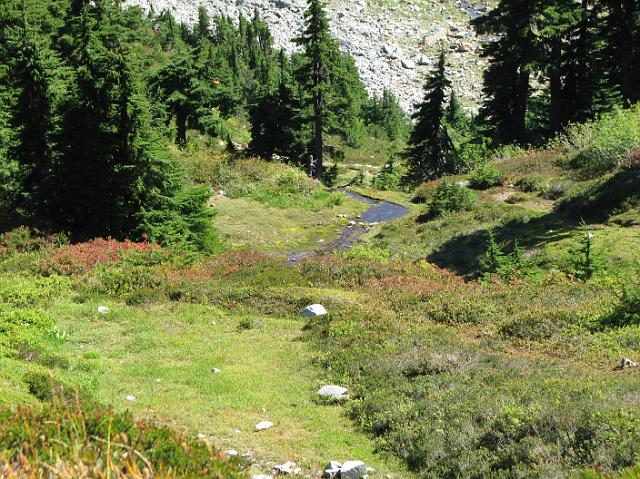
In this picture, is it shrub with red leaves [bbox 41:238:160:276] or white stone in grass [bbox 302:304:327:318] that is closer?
Answer: white stone in grass [bbox 302:304:327:318]

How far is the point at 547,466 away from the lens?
656cm

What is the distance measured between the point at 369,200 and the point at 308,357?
3038cm

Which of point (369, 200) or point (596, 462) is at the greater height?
point (596, 462)

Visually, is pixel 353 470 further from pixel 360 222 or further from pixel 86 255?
pixel 360 222

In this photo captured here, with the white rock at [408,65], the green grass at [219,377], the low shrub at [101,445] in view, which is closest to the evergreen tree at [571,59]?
the green grass at [219,377]

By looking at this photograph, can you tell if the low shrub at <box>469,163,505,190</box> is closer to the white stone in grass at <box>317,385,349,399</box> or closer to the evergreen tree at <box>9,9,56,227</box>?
the evergreen tree at <box>9,9,56,227</box>

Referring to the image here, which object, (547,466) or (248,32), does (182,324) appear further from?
(248,32)

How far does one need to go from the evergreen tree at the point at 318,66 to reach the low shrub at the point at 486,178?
52.8 feet

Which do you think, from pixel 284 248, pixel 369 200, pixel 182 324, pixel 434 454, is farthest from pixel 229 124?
pixel 434 454

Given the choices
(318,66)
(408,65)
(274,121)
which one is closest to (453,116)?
(318,66)

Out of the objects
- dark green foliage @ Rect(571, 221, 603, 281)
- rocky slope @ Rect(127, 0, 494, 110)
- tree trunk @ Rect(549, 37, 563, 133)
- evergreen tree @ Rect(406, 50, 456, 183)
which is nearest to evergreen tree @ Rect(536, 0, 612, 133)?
tree trunk @ Rect(549, 37, 563, 133)

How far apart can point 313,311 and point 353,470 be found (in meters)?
8.01

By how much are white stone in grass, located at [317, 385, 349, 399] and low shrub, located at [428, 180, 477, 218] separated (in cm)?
1917

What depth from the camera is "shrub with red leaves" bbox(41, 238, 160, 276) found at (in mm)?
17469
